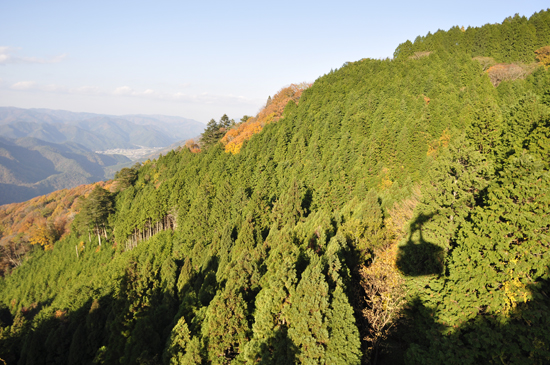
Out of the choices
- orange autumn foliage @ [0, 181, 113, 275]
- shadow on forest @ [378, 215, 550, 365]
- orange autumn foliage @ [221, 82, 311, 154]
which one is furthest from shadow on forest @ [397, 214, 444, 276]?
orange autumn foliage @ [0, 181, 113, 275]

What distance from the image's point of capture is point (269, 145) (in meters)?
60.8

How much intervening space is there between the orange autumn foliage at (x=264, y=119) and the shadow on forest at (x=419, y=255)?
5147cm

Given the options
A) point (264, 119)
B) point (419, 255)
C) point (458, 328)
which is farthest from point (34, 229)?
point (458, 328)

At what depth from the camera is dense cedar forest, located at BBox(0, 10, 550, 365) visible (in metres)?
14.1

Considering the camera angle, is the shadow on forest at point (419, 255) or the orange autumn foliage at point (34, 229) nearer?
the shadow on forest at point (419, 255)

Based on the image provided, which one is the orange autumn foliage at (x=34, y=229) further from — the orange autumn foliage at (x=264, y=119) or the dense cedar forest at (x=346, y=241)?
the orange autumn foliage at (x=264, y=119)

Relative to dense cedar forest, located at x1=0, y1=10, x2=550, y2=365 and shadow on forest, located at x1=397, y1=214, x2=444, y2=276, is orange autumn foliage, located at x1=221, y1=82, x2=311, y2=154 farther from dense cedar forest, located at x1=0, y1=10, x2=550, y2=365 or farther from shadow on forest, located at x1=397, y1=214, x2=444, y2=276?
shadow on forest, located at x1=397, y1=214, x2=444, y2=276

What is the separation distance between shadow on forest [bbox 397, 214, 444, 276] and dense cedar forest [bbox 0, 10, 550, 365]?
9 cm

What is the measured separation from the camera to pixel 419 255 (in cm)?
1786

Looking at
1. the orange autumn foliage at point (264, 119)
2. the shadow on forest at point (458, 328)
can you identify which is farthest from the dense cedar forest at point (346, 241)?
the orange autumn foliage at point (264, 119)

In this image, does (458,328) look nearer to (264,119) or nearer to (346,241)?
(346,241)

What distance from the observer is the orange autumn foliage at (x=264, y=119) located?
7011 cm

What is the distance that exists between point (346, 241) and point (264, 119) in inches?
2506

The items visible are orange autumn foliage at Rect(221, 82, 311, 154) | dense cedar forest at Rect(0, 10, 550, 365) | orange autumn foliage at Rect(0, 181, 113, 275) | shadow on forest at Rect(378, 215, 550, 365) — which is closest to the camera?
shadow on forest at Rect(378, 215, 550, 365)
